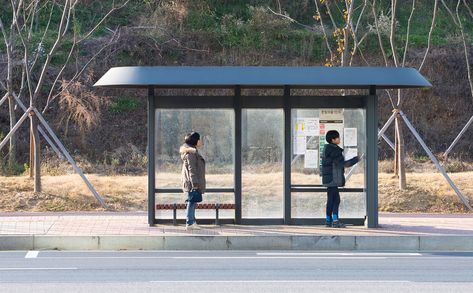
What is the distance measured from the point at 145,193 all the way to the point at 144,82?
5.98 m

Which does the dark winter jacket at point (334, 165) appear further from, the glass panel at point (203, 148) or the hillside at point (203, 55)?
the hillside at point (203, 55)

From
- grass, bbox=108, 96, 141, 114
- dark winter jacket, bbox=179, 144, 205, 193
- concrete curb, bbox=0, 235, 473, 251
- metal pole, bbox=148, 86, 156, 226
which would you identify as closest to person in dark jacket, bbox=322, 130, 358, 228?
concrete curb, bbox=0, 235, 473, 251

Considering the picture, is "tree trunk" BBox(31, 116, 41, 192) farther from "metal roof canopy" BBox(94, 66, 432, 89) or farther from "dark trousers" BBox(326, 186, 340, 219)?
"dark trousers" BBox(326, 186, 340, 219)

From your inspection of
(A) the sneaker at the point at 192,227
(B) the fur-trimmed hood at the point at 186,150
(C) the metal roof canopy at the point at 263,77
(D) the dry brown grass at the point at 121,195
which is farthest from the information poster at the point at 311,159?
(D) the dry brown grass at the point at 121,195

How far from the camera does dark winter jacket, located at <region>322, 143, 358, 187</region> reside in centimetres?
1683

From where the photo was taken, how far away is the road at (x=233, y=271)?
11.3m

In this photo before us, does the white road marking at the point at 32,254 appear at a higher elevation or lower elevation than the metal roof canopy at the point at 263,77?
lower

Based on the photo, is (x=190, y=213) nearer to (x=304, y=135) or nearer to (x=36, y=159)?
(x=304, y=135)

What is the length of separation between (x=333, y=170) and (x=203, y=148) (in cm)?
229

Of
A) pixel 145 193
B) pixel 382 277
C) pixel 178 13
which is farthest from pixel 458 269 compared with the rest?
pixel 178 13

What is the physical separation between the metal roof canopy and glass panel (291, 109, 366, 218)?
0.97 m

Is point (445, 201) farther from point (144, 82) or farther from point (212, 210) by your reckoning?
point (144, 82)

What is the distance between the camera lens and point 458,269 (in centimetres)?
1305

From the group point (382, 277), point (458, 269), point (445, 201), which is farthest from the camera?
point (445, 201)
